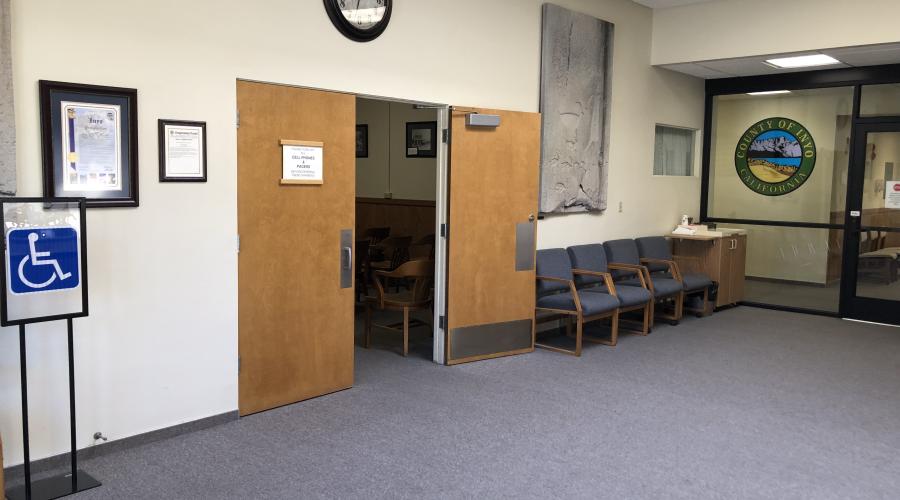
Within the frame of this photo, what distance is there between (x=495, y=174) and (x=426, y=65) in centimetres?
101

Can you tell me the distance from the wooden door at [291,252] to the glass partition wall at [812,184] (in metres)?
5.38

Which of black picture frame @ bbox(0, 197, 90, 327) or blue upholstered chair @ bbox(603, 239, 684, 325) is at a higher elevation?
black picture frame @ bbox(0, 197, 90, 327)

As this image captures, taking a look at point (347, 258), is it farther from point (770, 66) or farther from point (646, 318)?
point (770, 66)

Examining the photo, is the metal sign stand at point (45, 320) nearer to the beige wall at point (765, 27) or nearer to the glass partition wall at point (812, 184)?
the beige wall at point (765, 27)

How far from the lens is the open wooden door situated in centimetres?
547

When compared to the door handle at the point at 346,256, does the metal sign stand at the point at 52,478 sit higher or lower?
lower

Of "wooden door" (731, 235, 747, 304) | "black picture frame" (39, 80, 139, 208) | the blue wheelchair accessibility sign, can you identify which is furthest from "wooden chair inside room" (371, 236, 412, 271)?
the blue wheelchair accessibility sign

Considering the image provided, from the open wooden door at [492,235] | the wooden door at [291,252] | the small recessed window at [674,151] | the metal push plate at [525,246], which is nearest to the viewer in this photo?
the wooden door at [291,252]

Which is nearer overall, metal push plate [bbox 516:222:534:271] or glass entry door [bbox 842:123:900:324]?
metal push plate [bbox 516:222:534:271]

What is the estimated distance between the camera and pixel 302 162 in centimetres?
449

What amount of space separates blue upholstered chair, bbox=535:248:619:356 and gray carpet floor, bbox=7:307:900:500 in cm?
32

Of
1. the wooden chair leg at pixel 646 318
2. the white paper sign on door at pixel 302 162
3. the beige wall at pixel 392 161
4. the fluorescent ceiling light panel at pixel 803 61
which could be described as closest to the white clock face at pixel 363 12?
the white paper sign on door at pixel 302 162

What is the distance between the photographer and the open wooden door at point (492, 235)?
5.47 m

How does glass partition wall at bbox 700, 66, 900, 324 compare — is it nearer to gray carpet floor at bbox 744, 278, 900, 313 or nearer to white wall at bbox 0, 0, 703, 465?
gray carpet floor at bbox 744, 278, 900, 313
